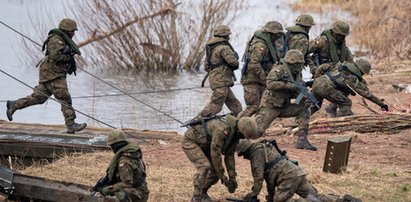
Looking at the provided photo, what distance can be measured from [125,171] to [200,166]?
1114 mm

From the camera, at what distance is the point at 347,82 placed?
1279cm

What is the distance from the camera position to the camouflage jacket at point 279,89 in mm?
11492

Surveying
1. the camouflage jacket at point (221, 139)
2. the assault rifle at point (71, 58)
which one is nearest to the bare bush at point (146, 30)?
the assault rifle at point (71, 58)

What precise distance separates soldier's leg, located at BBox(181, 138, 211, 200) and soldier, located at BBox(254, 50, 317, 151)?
7.37 ft

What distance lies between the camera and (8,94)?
21.3 meters

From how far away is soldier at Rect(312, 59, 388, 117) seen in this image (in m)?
12.6

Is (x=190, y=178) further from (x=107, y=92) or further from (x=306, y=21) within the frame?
(x=107, y=92)

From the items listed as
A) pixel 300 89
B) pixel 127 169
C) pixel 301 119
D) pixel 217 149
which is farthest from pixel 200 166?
pixel 301 119

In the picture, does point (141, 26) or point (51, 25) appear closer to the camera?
point (141, 26)

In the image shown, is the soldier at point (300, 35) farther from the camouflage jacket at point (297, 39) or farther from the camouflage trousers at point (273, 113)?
the camouflage trousers at point (273, 113)

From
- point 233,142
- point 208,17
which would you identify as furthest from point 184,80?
point 233,142

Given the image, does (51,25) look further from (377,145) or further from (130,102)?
(377,145)

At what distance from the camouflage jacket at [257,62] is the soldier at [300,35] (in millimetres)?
596

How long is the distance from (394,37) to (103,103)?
28.2 feet
